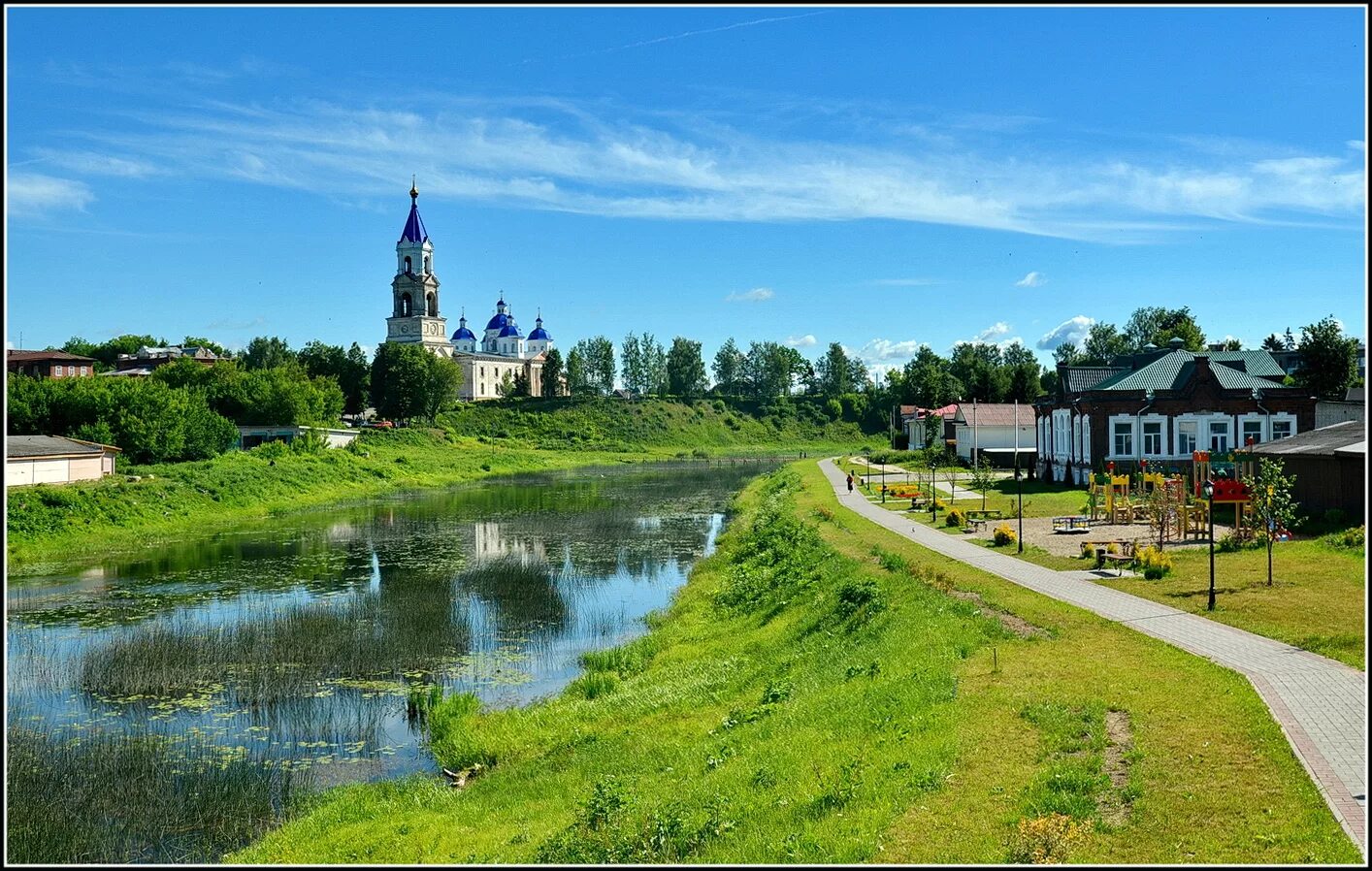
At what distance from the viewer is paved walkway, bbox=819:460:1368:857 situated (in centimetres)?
977

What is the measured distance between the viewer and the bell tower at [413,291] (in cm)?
13438

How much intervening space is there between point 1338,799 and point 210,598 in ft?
89.9

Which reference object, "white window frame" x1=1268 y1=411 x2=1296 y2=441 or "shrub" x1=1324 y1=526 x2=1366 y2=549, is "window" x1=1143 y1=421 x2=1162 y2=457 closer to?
"white window frame" x1=1268 y1=411 x2=1296 y2=441

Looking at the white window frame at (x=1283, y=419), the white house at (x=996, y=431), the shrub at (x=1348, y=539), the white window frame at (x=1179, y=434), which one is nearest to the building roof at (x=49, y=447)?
the shrub at (x=1348, y=539)

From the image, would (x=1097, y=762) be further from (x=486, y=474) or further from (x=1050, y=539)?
(x=486, y=474)

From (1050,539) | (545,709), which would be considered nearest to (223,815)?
(545,709)

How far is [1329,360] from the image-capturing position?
63.0 metres

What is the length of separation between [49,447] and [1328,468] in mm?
49592

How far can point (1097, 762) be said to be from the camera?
34.9 feet

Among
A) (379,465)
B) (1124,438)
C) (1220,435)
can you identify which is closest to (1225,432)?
(1220,435)

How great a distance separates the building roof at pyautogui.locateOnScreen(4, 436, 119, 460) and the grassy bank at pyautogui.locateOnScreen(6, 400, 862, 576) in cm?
160

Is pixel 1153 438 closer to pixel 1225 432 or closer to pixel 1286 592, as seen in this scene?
pixel 1225 432

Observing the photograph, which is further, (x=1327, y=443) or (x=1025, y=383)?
(x=1025, y=383)

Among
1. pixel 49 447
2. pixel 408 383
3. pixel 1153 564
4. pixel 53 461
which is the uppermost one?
pixel 408 383
